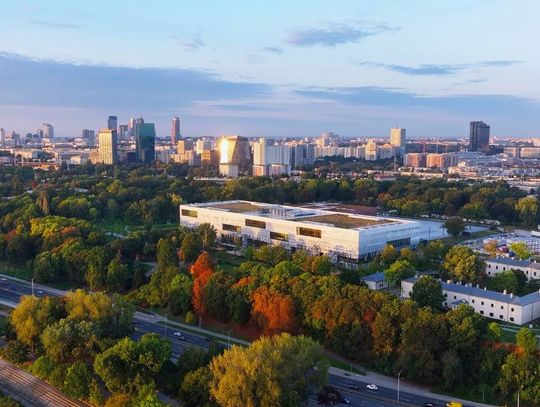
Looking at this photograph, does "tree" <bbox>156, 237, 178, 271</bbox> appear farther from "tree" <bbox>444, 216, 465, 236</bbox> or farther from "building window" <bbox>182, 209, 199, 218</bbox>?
"tree" <bbox>444, 216, 465, 236</bbox>

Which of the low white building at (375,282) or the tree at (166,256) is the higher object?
the tree at (166,256)

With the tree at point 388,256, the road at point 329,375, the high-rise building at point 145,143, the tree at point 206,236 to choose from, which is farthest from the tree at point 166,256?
the high-rise building at point 145,143

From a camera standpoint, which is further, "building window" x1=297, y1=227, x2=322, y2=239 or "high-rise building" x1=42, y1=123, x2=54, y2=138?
"high-rise building" x1=42, y1=123, x2=54, y2=138

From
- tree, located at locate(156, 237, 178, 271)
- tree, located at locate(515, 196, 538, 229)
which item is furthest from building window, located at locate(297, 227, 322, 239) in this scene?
tree, located at locate(515, 196, 538, 229)

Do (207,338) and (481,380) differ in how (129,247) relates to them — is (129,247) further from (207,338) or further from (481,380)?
(481,380)

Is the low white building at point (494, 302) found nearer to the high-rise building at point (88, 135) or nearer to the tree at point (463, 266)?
the tree at point (463, 266)

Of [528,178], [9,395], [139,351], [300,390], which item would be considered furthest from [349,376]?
[528,178]

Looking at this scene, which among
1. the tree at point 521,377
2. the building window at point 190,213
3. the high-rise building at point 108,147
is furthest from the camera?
the high-rise building at point 108,147
